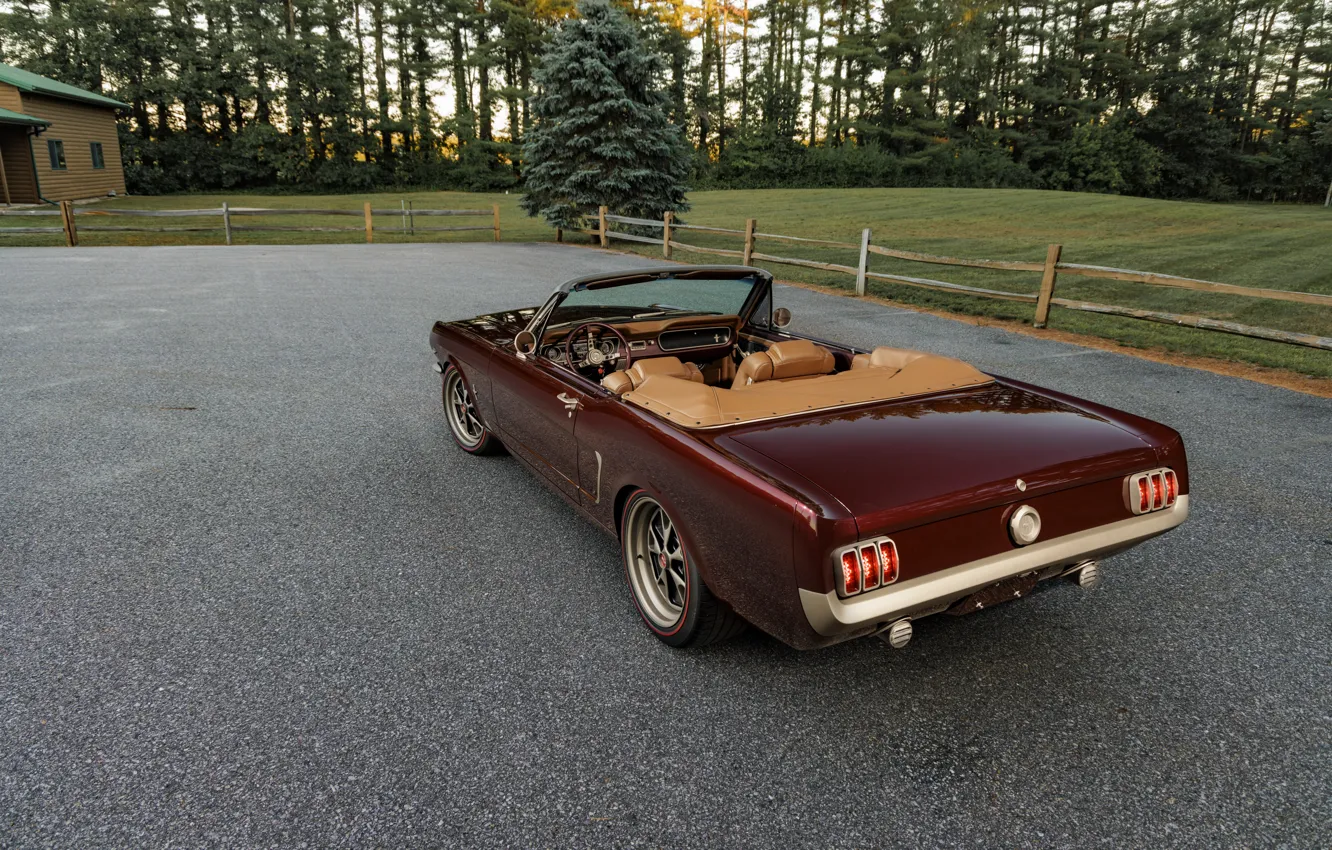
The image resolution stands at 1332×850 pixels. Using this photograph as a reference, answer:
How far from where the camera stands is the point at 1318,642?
2885 millimetres

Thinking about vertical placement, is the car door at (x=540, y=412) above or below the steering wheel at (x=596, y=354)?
below

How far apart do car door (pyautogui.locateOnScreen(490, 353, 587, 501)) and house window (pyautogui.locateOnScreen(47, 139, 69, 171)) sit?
31.8 m

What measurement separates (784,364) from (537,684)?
1650 millimetres

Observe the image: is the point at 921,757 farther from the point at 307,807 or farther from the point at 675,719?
the point at 307,807

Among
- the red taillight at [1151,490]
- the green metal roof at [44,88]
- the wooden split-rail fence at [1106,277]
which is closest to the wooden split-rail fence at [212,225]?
the green metal roof at [44,88]

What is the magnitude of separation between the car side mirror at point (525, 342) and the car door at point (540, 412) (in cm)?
4

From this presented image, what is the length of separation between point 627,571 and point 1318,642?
8.38ft

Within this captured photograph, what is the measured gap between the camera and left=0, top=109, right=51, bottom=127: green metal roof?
78.6 ft

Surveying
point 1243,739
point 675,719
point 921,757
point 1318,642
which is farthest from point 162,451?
point 1318,642

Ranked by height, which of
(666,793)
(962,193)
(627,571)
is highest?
(962,193)

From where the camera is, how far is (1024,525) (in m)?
2.32

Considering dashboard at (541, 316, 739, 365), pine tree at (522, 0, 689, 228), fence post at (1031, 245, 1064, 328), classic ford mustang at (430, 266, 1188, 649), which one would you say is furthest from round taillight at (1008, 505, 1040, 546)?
pine tree at (522, 0, 689, 228)

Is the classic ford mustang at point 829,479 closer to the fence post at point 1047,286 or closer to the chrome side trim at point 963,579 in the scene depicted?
the chrome side trim at point 963,579

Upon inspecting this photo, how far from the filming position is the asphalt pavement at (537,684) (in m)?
2.09
